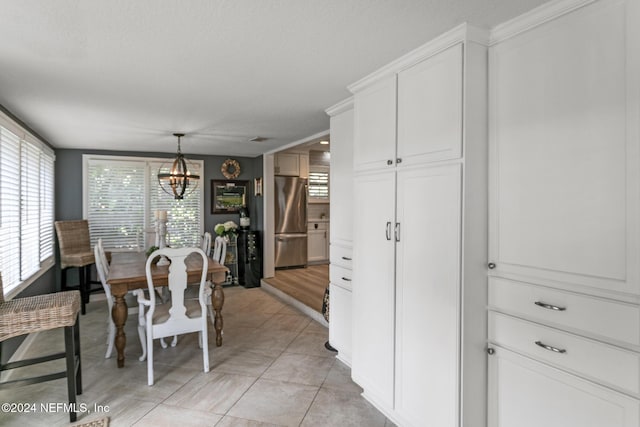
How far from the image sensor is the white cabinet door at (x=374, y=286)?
2.31m

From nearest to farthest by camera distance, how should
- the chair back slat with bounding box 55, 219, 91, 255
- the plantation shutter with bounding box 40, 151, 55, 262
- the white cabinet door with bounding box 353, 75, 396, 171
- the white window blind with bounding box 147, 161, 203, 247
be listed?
the white cabinet door with bounding box 353, 75, 396, 171
the plantation shutter with bounding box 40, 151, 55, 262
the chair back slat with bounding box 55, 219, 91, 255
the white window blind with bounding box 147, 161, 203, 247

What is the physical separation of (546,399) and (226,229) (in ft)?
17.1

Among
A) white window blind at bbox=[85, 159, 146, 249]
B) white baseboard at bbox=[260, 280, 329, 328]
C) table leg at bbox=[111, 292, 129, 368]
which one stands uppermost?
white window blind at bbox=[85, 159, 146, 249]

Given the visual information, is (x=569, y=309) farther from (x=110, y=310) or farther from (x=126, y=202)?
(x=126, y=202)

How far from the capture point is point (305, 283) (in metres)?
5.93

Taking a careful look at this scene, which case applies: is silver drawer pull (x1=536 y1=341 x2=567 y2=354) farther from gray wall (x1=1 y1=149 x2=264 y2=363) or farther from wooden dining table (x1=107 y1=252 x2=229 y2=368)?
gray wall (x1=1 y1=149 x2=264 y2=363)

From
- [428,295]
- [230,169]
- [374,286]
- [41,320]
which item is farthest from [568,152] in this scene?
[230,169]

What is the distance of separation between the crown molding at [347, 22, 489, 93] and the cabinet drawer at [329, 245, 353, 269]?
1.45m

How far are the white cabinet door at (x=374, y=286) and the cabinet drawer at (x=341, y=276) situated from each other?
1.43 ft

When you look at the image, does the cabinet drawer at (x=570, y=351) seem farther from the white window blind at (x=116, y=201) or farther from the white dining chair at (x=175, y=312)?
the white window blind at (x=116, y=201)

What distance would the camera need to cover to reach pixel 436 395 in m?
1.95

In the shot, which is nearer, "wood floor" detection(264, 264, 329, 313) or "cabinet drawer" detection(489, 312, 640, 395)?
"cabinet drawer" detection(489, 312, 640, 395)

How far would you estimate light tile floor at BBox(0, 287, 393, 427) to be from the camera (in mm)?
2348

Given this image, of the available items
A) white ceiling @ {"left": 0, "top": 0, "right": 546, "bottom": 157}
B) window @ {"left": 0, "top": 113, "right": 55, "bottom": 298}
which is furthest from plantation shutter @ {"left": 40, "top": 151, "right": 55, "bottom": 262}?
white ceiling @ {"left": 0, "top": 0, "right": 546, "bottom": 157}
